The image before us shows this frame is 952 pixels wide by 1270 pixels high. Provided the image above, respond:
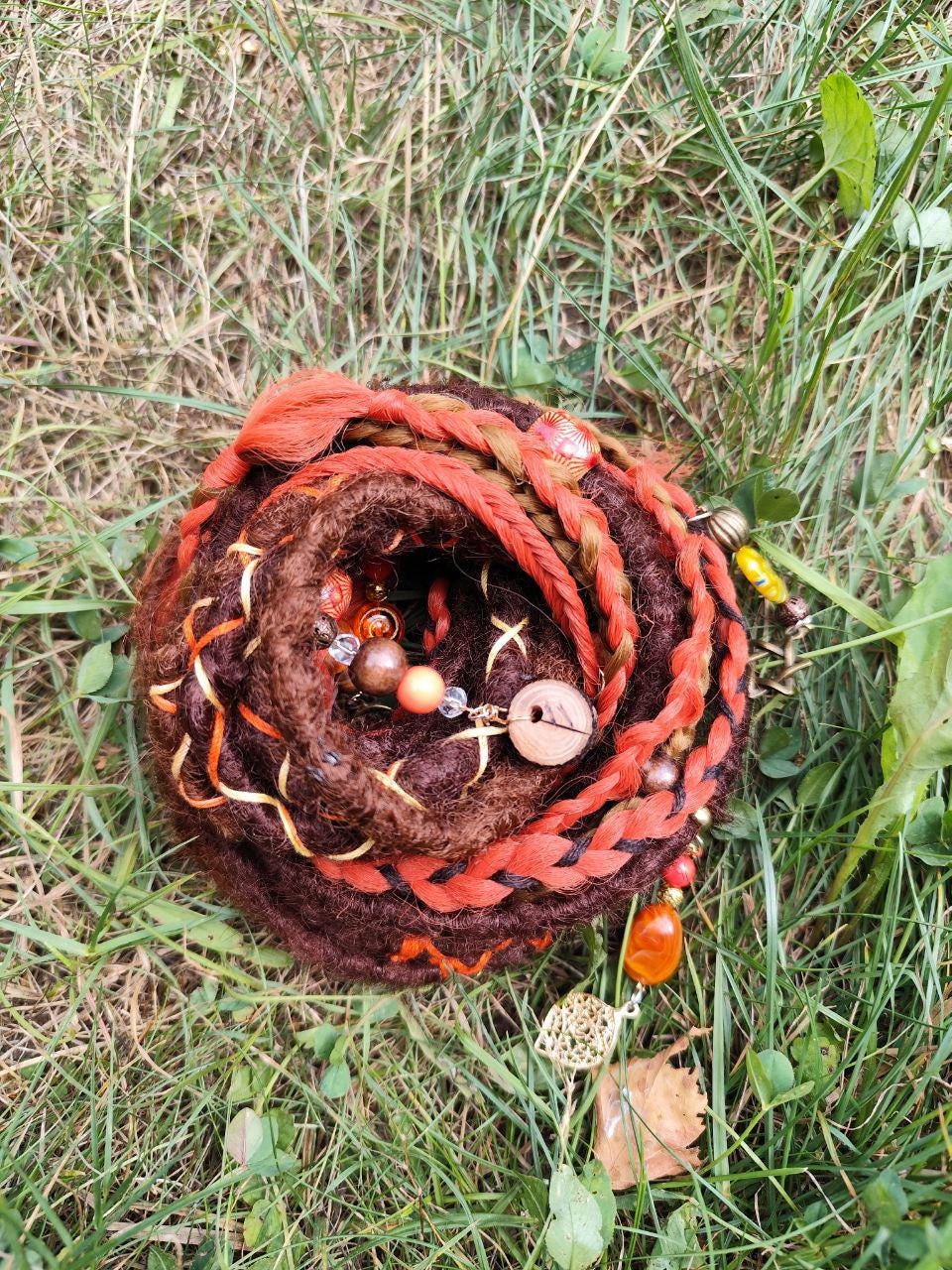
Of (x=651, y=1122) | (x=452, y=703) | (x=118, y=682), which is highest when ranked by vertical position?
(x=452, y=703)

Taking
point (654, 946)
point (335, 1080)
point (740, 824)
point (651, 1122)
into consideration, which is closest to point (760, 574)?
point (740, 824)

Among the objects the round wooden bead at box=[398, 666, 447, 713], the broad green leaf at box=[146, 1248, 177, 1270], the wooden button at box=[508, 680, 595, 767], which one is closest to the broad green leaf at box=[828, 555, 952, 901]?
the wooden button at box=[508, 680, 595, 767]

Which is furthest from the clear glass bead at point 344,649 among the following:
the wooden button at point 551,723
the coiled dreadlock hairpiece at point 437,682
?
the wooden button at point 551,723

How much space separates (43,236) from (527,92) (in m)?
1.09

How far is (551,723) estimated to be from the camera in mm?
1529

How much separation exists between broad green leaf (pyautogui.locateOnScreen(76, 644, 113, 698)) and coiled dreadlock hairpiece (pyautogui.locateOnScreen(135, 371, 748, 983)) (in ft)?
0.45

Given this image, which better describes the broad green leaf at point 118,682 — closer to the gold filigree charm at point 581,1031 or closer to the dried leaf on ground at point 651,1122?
the gold filigree charm at point 581,1031

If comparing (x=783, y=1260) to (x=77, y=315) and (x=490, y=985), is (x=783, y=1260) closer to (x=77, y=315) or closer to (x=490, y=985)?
(x=490, y=985)

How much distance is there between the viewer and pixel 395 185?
6.51ft

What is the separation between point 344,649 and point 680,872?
2.53 ft

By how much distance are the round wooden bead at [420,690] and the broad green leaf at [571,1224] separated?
87cm

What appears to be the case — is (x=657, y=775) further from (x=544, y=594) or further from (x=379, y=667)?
(x=379, y=667)

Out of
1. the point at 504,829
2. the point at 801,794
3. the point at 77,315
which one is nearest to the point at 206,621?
the point at 504,829

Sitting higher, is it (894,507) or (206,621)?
(894,507)
